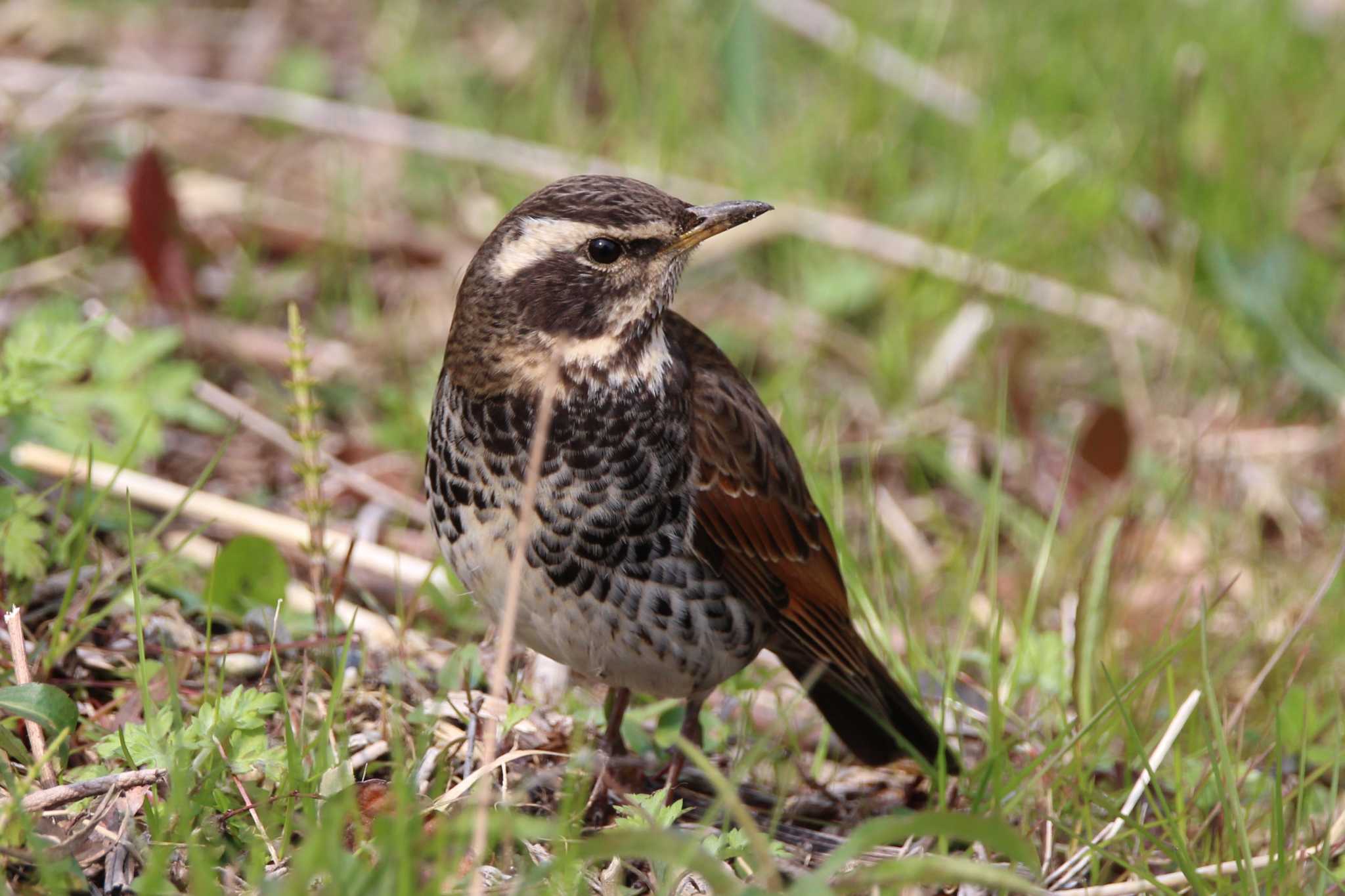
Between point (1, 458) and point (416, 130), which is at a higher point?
point (416, 130)

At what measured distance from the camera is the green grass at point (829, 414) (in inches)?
137

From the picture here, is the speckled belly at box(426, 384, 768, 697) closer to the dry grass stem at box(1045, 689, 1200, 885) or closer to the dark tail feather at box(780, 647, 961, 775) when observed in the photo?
the dark tail feather at box(780, 647, 961, 775)

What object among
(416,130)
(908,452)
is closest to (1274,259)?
(908,452)

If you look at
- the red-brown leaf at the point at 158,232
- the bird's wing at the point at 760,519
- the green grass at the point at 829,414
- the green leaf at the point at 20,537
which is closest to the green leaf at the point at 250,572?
the green grass at the point at 829,414

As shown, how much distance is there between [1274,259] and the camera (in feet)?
23.7

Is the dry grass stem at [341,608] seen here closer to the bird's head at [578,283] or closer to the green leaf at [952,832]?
the bird's head at [578,283]

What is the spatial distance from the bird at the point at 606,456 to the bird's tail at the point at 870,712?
0.40 ft

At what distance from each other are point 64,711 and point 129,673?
0.56 metres

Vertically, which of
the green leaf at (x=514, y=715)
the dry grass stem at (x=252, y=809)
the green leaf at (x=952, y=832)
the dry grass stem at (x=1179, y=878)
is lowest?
the dry grass stem at (x=252, y=809)

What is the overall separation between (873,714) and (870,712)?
2cm

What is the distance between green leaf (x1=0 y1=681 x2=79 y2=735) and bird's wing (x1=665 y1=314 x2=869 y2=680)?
151 centimetres

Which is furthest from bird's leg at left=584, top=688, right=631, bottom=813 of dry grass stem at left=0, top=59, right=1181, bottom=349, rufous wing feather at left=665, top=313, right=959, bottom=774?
dry grass stem at left=0, top=59, right=1181, bottom=349

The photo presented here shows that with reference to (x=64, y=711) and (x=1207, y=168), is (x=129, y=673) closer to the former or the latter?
(x=64, y=711)

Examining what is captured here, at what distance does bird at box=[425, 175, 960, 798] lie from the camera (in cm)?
381
